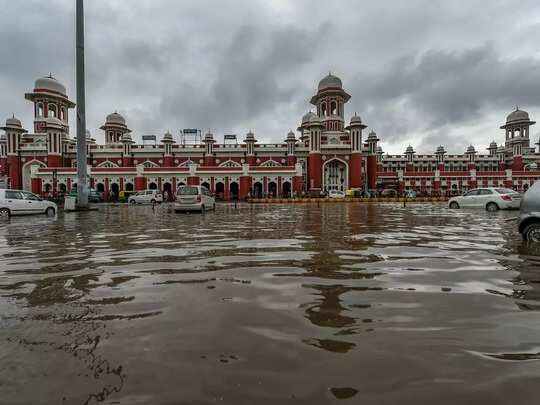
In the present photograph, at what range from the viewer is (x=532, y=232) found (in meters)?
6.52

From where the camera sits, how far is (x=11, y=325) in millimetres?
2686

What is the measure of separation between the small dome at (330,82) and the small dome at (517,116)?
134 ft

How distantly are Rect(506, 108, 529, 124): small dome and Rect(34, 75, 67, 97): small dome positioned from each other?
87543 mm

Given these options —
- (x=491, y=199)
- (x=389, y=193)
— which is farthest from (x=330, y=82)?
(x=491, y=199)

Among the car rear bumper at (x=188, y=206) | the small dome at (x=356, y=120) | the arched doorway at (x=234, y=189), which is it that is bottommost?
the car rear bumper at (x=188, y=206)

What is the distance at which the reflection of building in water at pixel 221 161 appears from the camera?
49.1 metres

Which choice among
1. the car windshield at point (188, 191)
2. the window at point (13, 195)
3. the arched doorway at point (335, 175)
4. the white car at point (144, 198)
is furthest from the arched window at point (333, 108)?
the window at point (13, 195)

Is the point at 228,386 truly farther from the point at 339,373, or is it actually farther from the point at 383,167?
the point at 383,167

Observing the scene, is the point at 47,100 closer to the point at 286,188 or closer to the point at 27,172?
the point at 27,172

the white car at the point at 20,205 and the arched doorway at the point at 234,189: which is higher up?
the arched doorway at the point at 234,189

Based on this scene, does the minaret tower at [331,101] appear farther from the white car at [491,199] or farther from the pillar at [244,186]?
the white car at [491,199]

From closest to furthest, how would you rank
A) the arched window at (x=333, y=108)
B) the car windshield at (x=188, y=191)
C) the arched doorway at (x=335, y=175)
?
the car windshield at (x=188, y=191) → the arched doorway at (x=335, y=175) → the arched window at (x=333, y=108)

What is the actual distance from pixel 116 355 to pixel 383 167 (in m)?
74.8

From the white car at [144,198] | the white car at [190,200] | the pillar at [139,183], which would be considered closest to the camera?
the white car at [190,200]
